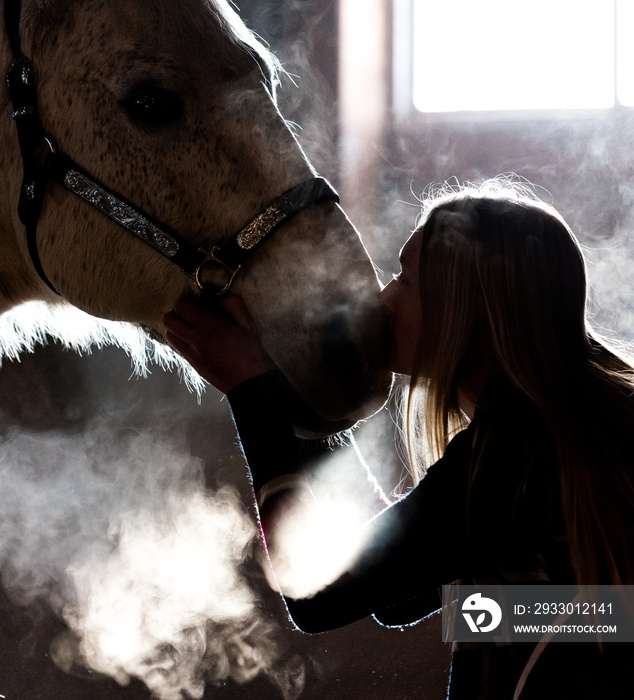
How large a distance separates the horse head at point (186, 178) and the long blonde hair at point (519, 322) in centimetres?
10

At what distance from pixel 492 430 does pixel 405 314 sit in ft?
0.64

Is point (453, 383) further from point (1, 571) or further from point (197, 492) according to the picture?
point (1, 571)

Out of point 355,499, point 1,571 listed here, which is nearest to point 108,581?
point 1,571

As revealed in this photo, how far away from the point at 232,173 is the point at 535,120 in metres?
2.16

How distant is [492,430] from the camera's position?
2.45ft

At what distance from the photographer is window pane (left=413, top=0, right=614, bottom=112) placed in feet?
8.63

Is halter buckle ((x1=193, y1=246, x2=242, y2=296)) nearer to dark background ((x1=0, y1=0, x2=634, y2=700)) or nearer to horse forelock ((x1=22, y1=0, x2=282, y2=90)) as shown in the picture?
horse forelock ((x1=22, y1=0, x2=282, y2=90))

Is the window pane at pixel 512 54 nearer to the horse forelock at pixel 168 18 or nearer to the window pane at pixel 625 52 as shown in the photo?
the window pane at pixel 625 52

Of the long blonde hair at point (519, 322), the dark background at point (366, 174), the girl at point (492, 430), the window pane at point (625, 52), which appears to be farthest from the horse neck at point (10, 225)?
the window pane at point (625, 52)

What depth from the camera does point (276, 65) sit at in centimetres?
109

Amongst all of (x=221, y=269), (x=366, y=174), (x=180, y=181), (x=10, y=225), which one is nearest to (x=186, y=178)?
(x=180, y=181)

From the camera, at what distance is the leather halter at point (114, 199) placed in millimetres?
782

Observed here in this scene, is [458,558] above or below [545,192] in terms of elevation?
below

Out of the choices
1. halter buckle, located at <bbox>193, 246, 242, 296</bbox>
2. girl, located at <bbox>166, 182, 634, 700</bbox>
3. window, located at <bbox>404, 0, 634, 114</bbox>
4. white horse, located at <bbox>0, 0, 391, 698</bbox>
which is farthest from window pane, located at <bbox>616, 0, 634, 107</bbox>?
halter buckle, located at <bbox>193, 246, 242, 296</bbox>
